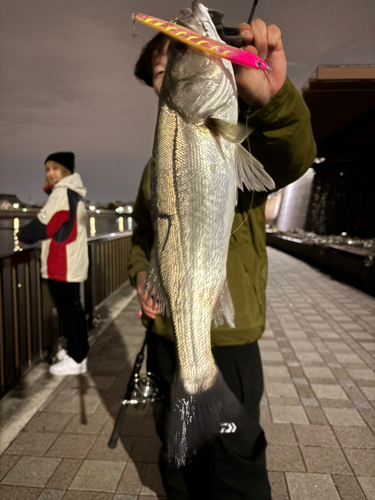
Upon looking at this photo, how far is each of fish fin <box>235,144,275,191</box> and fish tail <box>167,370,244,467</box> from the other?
2.67ft

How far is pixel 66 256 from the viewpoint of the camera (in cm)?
425

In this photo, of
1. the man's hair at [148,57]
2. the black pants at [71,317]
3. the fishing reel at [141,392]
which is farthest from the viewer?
the black pants at [71,317]

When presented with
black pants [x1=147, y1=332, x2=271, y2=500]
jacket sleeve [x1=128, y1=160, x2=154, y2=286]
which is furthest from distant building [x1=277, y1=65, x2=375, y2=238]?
black pants [x1=147, y1=332, x2=271, y2=500]

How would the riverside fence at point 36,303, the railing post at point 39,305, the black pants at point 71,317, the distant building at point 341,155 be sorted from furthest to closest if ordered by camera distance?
the distant building at point 341,155 → the railing post at point 39,305 → the black pants at point 71,317 → the riverside fence at point 36,303

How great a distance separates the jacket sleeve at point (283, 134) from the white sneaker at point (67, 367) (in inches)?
145

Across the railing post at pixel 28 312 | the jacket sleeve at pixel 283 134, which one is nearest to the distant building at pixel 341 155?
the railing post at pixel 28 312

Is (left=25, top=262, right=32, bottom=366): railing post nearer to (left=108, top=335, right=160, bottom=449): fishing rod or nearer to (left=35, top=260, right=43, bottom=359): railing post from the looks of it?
(left=35, top=260, right=43, bottom=359): railing post

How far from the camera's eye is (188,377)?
139 cm

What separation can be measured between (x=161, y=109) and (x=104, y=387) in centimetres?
362

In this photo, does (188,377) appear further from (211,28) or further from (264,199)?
(211,28)

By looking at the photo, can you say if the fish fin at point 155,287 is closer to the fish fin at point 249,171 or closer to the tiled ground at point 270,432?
the fish fin at point 249,171

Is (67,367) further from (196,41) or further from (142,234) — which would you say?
(196,41)

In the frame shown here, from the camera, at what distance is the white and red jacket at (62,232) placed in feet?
13.2

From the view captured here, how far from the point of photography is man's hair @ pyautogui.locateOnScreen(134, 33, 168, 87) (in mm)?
1889
